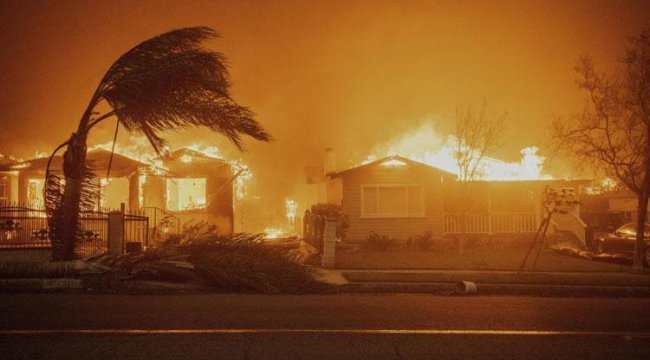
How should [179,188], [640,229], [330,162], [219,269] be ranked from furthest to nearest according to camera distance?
[330,162], [179,188], [640,229], [219,269]

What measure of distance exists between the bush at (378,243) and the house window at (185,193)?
7313 mm

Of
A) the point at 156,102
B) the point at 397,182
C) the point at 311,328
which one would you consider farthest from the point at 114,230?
the point at 397,182

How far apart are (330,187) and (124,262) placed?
1639cm

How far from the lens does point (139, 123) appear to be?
473 inches

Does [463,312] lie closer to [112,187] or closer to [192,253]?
[192,253]

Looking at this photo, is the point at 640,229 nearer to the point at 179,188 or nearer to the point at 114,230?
the point at 114,230

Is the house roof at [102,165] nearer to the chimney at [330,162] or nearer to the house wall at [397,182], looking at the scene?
the house wall at [397,182]

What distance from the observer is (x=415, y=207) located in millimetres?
23203

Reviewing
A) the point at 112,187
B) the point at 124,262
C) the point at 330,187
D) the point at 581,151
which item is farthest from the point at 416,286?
the point at 112,187

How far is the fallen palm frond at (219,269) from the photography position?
434 inches

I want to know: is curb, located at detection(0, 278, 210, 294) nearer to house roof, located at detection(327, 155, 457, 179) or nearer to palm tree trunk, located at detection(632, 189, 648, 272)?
palm tree trunk, located at detection(632, 189, 648, 272)

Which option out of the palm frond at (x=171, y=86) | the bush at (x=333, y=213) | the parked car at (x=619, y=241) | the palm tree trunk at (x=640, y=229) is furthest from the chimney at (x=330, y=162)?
the palm frond at (x=171, y=86)

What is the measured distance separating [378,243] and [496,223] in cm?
552

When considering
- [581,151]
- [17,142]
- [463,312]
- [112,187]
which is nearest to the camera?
[463,312]
